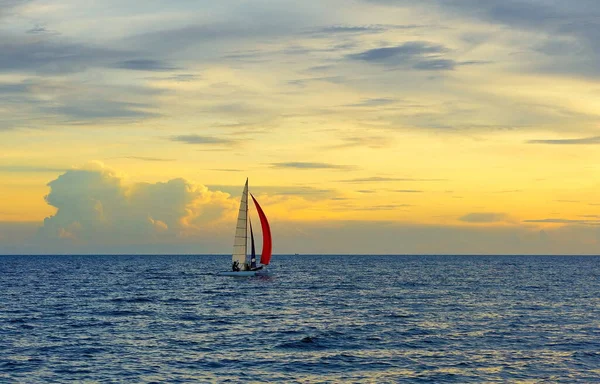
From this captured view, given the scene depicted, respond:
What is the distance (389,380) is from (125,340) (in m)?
23.2

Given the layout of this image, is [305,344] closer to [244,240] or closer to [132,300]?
[132,300]

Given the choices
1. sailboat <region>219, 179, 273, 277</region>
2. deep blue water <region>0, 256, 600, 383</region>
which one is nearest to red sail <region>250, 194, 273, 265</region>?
sailboat <region>219, 179, 273, 277</region>

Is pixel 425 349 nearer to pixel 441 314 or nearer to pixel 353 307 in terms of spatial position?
pixel 441 314

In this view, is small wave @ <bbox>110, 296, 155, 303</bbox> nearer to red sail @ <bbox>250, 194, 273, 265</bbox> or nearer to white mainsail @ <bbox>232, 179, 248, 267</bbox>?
white mainsail @ <bbox>232, 179, 248, 267</bbox>

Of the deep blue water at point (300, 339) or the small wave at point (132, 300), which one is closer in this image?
the deep blue water at point (300, 339)

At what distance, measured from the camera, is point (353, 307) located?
248ft

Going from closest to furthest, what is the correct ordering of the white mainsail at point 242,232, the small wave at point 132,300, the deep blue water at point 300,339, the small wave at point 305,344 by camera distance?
the deep blue water at point 300,339 < the small wave at point 305,344 < the small wave at point 132,300 < the white mainsail at point 242,232

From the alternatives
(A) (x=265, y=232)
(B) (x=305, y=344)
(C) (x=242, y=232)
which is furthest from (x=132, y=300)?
(A) (x=265, y=232)

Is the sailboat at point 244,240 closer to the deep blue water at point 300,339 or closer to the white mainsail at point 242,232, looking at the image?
the white mainsail at point 242,232

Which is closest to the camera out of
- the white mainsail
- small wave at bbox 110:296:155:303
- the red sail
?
small wave at bbox 110:296:155:303

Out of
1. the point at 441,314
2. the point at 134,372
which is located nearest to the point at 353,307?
the point at 441,314

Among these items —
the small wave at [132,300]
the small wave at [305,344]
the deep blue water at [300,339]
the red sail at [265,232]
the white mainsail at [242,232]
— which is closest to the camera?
the deep blue water at [300,339]

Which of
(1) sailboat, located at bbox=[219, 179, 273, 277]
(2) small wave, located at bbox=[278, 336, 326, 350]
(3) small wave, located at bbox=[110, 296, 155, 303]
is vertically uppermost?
(1) sailboat, located at bbox=[219, 179, 273, 277]

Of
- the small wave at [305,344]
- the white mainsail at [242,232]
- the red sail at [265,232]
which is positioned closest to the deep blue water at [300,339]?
the small wave at [305,344]
